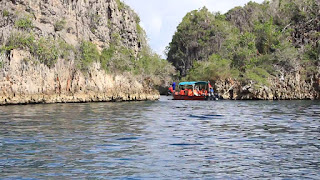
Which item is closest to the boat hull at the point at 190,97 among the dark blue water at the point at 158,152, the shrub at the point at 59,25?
the shrub at the point at 59,25

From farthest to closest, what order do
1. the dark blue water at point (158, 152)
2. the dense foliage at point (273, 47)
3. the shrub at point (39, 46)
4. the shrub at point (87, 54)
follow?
the dense foliage at point (273, 47), the shrub at point (87, 54), the shrub at point (39, 46), the dark blue water at point (158, 152)

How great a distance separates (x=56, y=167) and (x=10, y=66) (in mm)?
35279

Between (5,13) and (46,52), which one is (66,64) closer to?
(46,52)

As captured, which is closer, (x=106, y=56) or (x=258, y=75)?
(x=106, y=56)

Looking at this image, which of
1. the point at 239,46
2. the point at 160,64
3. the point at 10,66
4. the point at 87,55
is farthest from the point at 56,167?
the point at 160,64

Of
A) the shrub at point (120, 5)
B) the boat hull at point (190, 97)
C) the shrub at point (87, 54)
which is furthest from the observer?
the shrub at point (120, 5)

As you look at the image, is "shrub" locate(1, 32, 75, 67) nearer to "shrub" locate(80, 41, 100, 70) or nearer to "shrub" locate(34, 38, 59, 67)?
"shrub" locate(34, 38, 59, 67)

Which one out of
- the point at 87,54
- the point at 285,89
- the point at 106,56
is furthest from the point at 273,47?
the point at 87,54

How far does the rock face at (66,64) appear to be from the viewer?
1722 inches

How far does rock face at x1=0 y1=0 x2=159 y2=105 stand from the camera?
4375cm

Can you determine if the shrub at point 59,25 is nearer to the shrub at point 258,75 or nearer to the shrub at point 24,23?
the shrub at point 24,23

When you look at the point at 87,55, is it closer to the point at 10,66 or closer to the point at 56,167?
the point at 10,66

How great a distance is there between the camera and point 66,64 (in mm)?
49531

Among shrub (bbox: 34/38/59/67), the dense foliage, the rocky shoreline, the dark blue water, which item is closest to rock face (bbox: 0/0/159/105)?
the rocky shoreline
